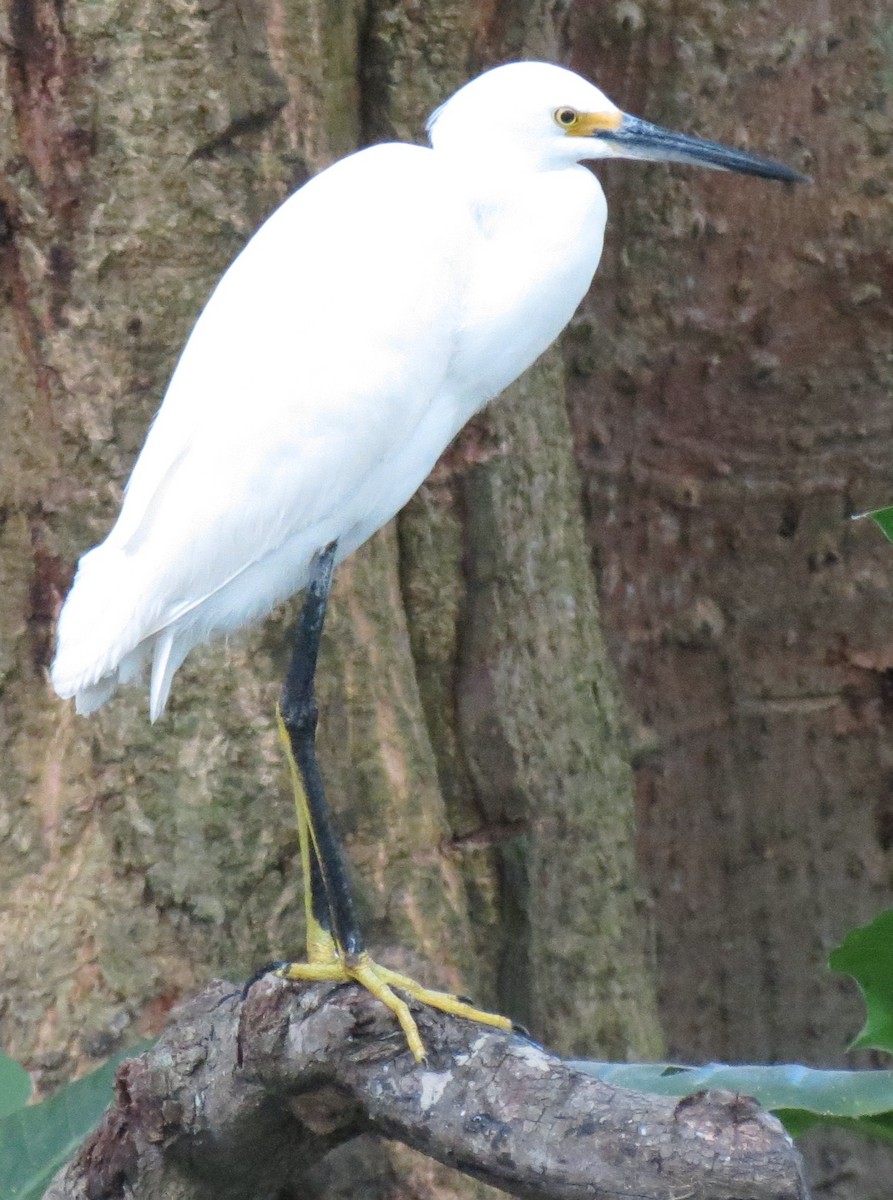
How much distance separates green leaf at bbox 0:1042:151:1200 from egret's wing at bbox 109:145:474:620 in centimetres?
55

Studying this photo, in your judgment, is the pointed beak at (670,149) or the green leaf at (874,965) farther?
the pointed beak at (670,149)

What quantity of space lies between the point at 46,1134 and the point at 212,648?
659 mm

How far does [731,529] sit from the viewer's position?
2.56 meters

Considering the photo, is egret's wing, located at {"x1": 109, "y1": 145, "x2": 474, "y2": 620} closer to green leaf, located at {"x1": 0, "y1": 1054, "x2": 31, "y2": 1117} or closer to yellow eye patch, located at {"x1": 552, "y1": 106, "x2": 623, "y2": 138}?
yellow eye patch, located at {"x1": 552, "y1": 106, "x2": 623, "y2": 138}

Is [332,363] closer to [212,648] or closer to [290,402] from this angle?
[290,402]

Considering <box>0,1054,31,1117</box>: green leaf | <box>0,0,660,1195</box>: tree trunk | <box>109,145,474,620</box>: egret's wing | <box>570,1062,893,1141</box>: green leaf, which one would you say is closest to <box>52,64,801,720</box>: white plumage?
<box>109,145,474,620</box>: egret's wing

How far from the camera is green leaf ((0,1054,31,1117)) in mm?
1610

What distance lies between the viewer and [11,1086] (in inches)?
63.6

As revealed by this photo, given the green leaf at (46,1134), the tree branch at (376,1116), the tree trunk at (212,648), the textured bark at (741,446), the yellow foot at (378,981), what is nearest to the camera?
the tree branch at (376,1116)

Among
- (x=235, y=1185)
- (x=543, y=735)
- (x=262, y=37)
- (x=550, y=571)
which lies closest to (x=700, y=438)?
(x=550, y=571)

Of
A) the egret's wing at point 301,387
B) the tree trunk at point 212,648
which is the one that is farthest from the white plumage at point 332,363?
the tree trunk at point 212,648

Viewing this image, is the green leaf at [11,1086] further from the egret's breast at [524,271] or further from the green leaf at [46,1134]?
the egret's breast at [524,271]

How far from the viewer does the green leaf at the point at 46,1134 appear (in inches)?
66.9

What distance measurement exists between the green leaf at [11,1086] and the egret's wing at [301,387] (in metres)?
0.52
